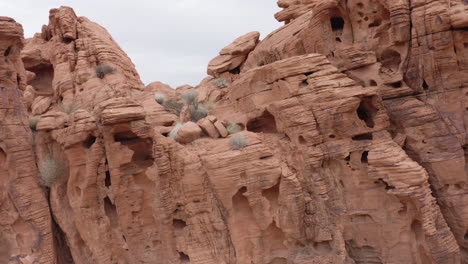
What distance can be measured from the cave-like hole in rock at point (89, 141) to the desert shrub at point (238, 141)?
4339 millimetres

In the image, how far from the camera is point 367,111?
11.2 meters

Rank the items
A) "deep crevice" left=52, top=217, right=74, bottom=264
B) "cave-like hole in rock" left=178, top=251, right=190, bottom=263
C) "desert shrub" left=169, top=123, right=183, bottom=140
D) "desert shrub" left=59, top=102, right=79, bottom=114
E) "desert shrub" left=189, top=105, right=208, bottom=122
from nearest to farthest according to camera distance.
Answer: "cave-like hole in rock" left=178, top=251, right=190, bottom=263 → "desert shrub" left=169, top=123, right=183, bottom=140 → "deep crevice" left=52, top=217, right=74, bottom=264 → "desert shrub" left=59, top=102, right=79, bottom=114 → "desert shrub" left=189, top=105, right=208, bottom=122

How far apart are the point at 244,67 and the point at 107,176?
30.6 feet

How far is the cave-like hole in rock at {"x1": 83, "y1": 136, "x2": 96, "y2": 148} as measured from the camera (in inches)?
433

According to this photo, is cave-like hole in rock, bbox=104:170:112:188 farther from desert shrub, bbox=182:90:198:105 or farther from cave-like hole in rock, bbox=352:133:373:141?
cave-like hole in rock, bbox=352:133:373:141

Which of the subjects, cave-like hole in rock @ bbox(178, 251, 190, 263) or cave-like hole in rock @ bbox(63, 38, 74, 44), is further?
cave-like hole in rock @ bbox(63, 38, 74, 44)

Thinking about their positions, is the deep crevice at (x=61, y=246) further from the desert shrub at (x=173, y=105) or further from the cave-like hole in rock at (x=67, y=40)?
the cave-like hole in rock at (x=67, y=40)

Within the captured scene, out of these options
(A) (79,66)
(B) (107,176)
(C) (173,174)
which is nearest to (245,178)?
(C) (173,174)

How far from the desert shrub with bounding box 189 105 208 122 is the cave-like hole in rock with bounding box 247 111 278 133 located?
229 cm

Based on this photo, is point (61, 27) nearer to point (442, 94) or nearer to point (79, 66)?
point (79, 66)

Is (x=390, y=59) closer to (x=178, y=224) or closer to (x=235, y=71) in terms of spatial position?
(x=235, y=71)

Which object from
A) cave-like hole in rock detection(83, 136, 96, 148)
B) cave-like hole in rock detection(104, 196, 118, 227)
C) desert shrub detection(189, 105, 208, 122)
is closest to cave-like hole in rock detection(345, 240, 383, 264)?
desert shrub detection(189, 105, 208, 122)

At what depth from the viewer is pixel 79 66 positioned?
15719mm

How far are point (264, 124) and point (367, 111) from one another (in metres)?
3.42
